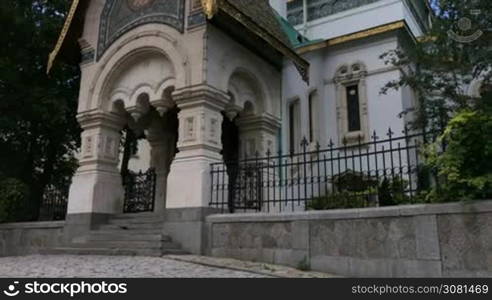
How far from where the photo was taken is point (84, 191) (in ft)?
35.8

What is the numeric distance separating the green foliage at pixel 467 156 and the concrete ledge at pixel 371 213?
5.6 inches

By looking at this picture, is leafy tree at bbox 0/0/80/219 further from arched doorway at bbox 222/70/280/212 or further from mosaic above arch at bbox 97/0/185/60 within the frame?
arched doorway at bbox 222/70/280/212

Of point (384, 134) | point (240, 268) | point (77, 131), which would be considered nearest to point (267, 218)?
point (240, 268)

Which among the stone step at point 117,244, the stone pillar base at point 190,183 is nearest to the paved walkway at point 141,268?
the stone step at point 117,244

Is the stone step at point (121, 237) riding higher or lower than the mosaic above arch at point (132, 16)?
lower

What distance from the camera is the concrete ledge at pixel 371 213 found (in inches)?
221

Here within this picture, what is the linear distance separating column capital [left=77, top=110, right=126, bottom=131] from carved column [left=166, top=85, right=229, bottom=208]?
96.3 inches

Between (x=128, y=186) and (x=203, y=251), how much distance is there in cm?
472

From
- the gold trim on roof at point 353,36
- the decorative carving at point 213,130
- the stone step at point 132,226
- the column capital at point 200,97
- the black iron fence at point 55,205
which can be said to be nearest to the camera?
the column capital at point 200,97

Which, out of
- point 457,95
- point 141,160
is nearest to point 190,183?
point 457,95

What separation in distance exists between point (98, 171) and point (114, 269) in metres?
4.75

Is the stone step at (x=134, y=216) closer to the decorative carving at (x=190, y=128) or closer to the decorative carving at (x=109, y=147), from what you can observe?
the decorative carving at (x=109, y=147)

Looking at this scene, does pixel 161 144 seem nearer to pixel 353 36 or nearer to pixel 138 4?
pixel 138 4

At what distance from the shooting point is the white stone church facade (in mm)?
9586
